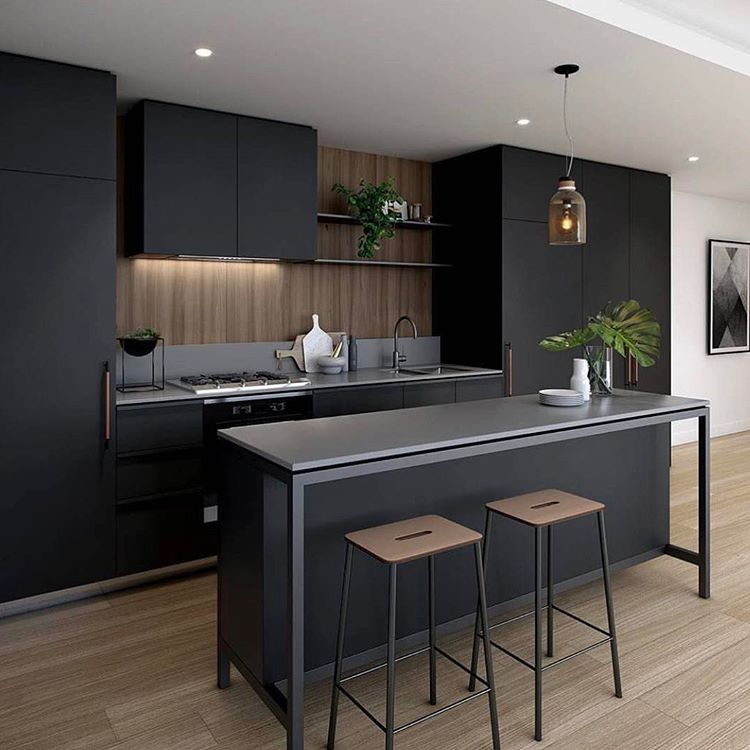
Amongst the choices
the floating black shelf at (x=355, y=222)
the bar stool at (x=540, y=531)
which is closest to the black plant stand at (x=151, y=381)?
the floating black shelf at (x=355, y=222)

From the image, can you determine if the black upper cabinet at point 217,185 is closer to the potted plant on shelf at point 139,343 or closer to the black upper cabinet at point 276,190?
the black upper cabinet at point 276,190

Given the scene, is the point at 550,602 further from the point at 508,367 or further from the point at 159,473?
the point at 508,367

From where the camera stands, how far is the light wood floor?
7.36 feet

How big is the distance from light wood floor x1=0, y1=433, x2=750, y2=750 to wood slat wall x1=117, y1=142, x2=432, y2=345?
1653 mm

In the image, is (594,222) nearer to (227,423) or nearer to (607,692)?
(227,423)

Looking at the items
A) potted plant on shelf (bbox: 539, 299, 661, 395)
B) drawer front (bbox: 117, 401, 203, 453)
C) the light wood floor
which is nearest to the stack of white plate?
potted plant on shelf (bbox: 539, 299, 661, 395)

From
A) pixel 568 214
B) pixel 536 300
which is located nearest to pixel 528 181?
pixel 536 300

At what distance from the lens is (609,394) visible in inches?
133

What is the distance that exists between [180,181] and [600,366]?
7.85 feet

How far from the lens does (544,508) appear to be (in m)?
2.52

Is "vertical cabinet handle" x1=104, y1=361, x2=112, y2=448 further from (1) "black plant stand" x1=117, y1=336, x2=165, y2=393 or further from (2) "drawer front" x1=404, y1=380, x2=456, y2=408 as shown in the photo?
(2) "drawer front" x1=404, y1=380, x2=456, y2=408

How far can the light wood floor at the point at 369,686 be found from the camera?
2242 millimetres

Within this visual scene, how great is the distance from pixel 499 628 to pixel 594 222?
3454 mm

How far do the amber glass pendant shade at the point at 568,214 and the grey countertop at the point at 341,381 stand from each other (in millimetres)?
1607
